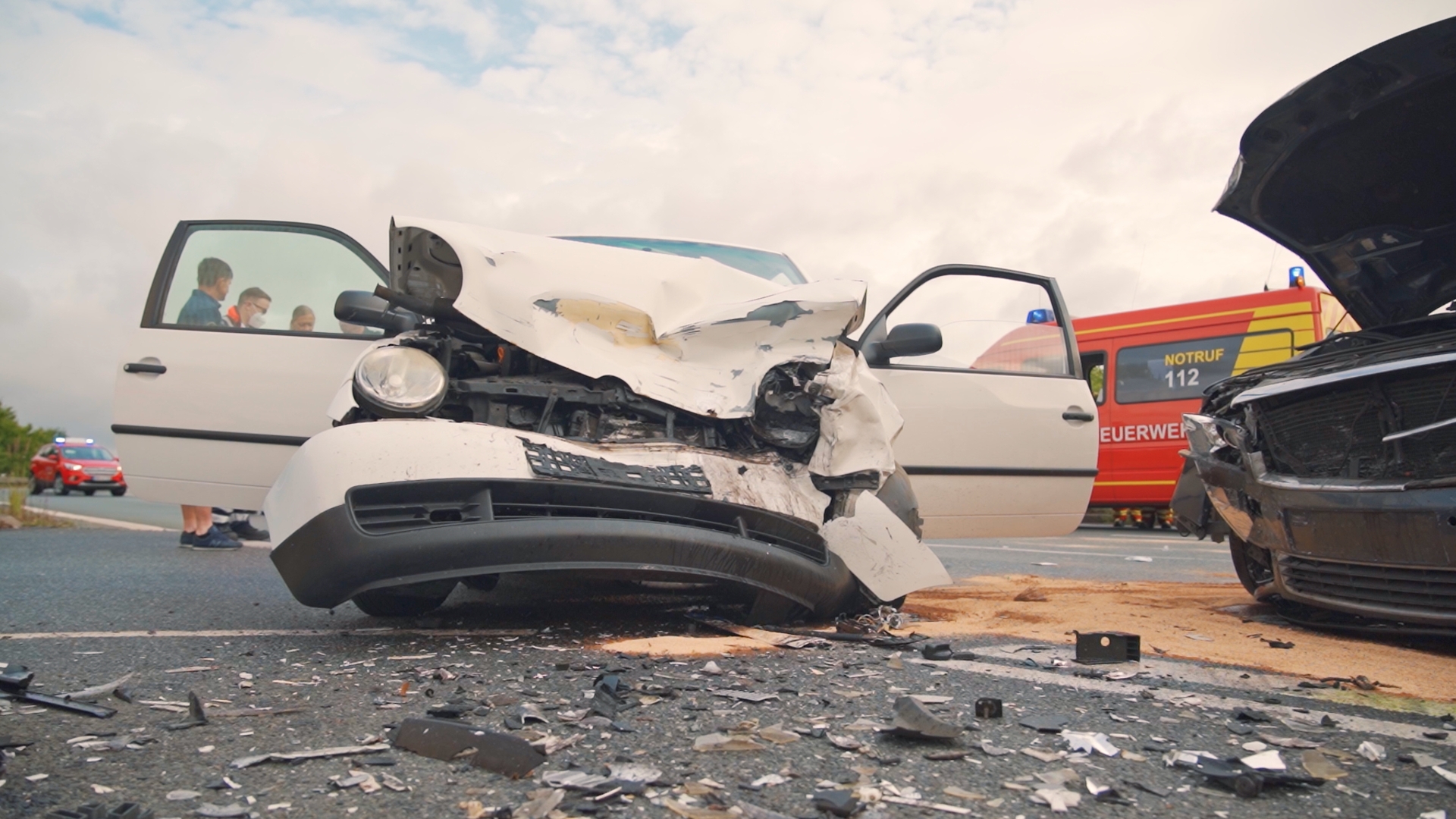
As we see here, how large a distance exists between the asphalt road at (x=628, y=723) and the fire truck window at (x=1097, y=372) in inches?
401

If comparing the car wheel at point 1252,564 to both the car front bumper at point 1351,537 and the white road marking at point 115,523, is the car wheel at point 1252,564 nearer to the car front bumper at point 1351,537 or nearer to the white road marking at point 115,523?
the car front bumper at point 1351,537

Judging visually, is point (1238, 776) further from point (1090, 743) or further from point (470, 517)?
point (470, 517)

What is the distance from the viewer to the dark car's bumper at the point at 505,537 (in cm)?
274

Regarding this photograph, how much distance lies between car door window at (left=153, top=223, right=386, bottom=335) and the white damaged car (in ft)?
0.04

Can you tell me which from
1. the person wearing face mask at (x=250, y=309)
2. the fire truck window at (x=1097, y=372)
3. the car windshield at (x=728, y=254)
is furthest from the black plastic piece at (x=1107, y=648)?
the fire truck window at (x=1097, y=372)

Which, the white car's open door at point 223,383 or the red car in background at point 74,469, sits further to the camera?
the red car in background at point 74,469

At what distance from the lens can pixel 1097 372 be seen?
1293 centimetres

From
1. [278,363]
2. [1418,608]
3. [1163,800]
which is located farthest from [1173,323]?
[1163,800]

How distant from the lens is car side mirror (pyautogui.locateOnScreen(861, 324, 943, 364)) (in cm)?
418

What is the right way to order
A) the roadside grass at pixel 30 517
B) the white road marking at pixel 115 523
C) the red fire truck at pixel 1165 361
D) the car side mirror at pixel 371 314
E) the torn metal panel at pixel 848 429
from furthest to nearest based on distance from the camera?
the red fire truck at pixel 1165 361 < the white road marking at pixel 115 523 < the roadside grass at pixel 30 517 < the car side mirror at pixel 371 314 < the torn metal panel at pixel 848 429

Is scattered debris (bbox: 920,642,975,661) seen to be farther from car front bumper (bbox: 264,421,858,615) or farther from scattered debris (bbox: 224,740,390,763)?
scattered debris (bbox: 224,740,390,763)

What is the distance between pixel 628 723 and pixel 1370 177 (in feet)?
12.3

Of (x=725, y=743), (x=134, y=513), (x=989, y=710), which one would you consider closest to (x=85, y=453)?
(x=134, y=513)

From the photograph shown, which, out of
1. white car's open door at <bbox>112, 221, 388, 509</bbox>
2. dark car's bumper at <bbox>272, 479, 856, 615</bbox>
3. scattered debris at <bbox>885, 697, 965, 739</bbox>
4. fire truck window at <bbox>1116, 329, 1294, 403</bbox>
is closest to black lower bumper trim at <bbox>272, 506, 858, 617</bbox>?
dark car's bumper at <bbox>272, 479, 856, 615</bbox>
